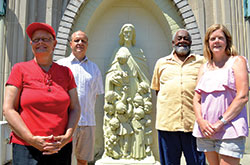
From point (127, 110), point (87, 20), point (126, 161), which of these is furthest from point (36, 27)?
point (126, 161)

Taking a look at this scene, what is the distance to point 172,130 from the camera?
2.13m

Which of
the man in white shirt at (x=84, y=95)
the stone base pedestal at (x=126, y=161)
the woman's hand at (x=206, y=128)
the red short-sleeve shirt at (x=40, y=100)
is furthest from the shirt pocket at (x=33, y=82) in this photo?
the stone base pedestal at (x=126, y=161)

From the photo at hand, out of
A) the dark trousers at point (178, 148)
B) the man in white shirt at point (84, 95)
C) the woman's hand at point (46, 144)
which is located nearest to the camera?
the woman's hand at point (46, 144)

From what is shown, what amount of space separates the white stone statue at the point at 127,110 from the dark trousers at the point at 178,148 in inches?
63.1

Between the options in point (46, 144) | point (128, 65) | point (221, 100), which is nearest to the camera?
point (46, 144)

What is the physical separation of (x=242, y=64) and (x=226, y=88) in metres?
0.21

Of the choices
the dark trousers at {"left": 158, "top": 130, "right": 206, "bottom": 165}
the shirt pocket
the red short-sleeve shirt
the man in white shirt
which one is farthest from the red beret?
the dark trousers at {"left": 158, "top": 130, "right": 206, "bottom": 165}

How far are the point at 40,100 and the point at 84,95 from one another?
3.11 feet

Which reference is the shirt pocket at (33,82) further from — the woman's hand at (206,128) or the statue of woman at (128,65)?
the statue of woman at (128,65)

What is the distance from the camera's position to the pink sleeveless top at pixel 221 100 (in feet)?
5.19

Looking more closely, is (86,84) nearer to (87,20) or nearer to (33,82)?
(33,82)

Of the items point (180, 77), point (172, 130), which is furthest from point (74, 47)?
point (172, 130)

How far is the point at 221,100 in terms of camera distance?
5.44ft

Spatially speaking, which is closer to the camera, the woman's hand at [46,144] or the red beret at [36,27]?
the woman's hand at [46,144]
